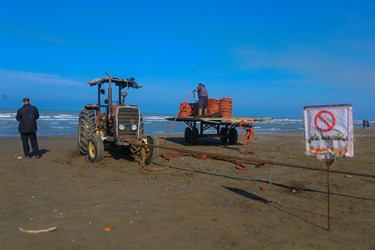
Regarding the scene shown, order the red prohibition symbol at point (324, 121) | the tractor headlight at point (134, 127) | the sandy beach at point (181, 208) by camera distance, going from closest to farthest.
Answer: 1. the sandy beach at point (181, 208)
2. the red prohibition symbol at point (324, 121)
3. the tractor headlight at point (134, 127)

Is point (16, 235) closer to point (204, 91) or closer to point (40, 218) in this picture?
point (40, 218)

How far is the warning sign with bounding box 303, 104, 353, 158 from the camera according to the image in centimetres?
434

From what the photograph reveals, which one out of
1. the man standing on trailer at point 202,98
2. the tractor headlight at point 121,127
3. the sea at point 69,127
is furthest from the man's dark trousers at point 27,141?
the man standing on trailer at point 202,98

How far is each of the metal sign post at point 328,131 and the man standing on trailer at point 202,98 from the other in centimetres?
944

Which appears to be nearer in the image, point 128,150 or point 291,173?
point 291,173

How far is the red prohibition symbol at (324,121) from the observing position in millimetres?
4473

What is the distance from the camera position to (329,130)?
4.49m

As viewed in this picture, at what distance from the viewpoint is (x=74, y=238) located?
13.2 ft

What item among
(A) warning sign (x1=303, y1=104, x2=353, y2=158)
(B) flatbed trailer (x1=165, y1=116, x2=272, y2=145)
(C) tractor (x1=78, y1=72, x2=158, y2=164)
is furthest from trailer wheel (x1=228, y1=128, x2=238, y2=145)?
(A) warning sign (x1=303, y1=104, x2=353, y2=158)

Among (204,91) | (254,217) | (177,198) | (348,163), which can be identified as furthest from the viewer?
(204,91)

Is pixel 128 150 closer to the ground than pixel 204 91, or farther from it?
closer to the ground

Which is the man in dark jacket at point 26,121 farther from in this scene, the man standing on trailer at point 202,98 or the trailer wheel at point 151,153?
the man standing on trailer at point 202,98

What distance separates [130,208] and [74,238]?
4.25ft

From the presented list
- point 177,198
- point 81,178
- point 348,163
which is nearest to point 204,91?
point 348,163
